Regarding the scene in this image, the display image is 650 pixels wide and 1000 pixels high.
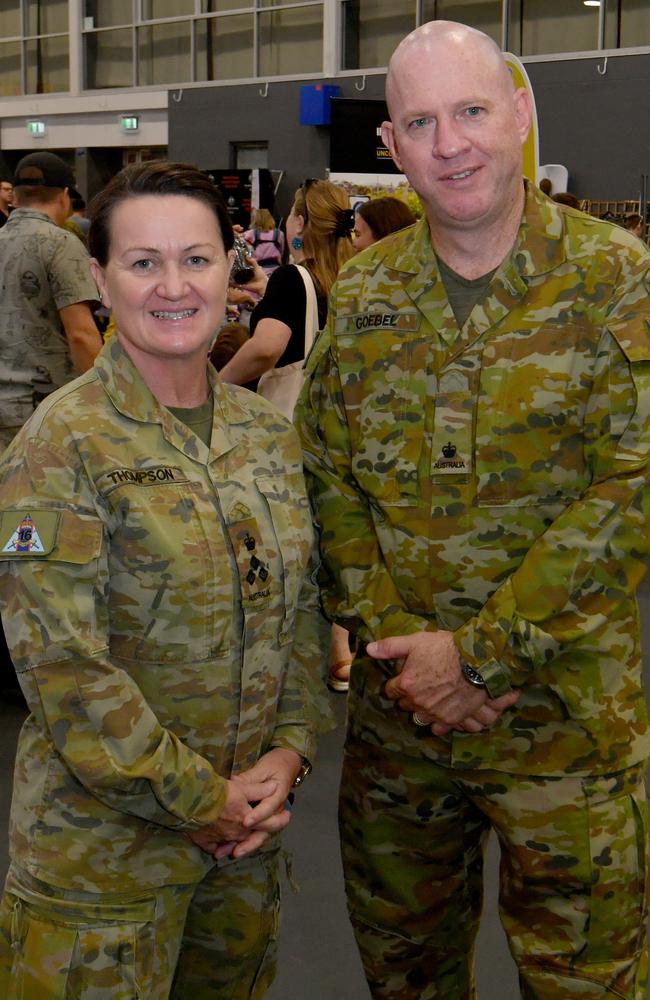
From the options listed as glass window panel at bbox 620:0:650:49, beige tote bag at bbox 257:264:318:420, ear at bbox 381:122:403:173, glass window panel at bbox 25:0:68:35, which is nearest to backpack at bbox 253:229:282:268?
beige tote bag at bbox 257:264:318:420

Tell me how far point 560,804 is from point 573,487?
468 millimetres

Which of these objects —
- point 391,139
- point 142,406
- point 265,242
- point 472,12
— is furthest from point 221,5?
point 142,406

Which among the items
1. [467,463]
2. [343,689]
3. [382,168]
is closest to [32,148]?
[382,168]

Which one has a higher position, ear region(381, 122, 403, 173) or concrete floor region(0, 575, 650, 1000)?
ear region(381, 122, 403, 173)

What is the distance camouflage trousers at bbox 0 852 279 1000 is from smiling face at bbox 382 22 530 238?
Result: 0.99 meters

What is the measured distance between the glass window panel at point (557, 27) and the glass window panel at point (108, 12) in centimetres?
589

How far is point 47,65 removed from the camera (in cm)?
1616

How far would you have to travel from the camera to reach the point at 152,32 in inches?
580

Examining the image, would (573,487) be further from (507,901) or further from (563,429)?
(507,901)

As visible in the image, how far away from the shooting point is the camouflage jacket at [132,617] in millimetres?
1494

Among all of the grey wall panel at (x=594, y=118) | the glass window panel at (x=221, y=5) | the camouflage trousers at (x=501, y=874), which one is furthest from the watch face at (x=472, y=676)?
the glass window panel at (x=221, y=5)

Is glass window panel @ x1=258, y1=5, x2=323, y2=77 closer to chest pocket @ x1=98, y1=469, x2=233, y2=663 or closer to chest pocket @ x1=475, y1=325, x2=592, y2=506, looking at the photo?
chest pocket @ x1=475, y1=325, x2=592, y2=506

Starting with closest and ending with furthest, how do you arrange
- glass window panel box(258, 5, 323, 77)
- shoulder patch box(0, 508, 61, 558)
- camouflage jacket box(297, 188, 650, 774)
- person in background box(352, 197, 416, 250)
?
1. shoulder patch box(0, 508, 61, 558)
2. camouflage jacket box(297, 188, 650, 774)
3. person in background box(352, 197, 416, 250)
4. glass window panel box(258, 5, 323, 77)

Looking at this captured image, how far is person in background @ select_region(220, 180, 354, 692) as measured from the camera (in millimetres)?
3891
